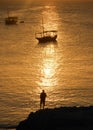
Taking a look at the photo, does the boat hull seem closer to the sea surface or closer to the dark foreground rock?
the sea surface

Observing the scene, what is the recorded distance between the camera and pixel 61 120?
28.0 m

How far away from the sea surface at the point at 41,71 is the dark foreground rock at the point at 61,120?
10.8m

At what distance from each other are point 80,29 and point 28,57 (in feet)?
156

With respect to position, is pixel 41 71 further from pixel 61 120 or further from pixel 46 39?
pixel 61 120

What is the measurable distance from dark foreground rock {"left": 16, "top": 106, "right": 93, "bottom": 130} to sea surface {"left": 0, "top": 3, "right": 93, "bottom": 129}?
1085 cm

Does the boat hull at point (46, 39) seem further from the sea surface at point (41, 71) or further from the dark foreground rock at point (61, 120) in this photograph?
the dark foreground rock at point (61, 120)

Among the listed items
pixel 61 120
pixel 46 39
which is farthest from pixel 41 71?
pixel 61 120

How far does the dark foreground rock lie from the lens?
90.6 ft

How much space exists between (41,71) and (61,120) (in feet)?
140

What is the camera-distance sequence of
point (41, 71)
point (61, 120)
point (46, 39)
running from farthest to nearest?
point (46, 39)
point (41, 71)
point (61, 120)

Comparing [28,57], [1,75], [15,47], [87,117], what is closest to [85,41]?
[15,47]

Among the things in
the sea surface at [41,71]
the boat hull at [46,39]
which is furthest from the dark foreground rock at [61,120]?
the boat hull at [46,39]

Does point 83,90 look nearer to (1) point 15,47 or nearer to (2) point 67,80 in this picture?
(2) point 67,80

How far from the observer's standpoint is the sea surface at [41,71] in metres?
50.5
